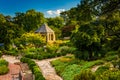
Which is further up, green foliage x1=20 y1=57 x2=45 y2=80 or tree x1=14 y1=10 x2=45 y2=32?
tree x1=14 y1=10 x2=45 y2=32

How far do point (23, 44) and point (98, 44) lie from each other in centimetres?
2500

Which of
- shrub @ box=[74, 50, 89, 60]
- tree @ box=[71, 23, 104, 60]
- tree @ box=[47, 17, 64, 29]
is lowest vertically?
shrub @ box=[74, 50, 89, 60]

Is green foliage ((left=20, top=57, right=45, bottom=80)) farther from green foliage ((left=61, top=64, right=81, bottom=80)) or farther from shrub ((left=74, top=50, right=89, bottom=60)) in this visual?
shrub ((left=74, top=50, right=89, bottom=60))

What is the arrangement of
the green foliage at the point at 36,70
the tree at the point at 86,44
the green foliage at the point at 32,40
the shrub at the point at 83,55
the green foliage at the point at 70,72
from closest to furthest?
the green foliage at the point at 36,70 → the green foliage at the point at 70,72 → the tree at the point at 86,44 → the shrub at the point at 83,55 → the green foliage at the point at 32,40

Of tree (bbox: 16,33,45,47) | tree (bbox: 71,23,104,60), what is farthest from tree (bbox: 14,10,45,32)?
tree (bbox: 71,23,104,60)

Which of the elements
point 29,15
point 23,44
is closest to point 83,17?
point 23,44

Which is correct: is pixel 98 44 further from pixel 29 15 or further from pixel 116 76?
pixel 29 15

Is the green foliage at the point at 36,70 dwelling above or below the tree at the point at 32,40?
below

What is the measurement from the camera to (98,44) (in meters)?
32.4

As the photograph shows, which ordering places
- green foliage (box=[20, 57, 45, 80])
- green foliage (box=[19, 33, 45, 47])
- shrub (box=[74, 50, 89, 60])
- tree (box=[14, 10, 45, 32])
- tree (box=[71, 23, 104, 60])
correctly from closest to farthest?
1. green foliage (box=[20, 57, 45, 80])
2. tree (box=[71, 23, 104, 60])
3. shrub (box=[74, 50, 89, 60])
4. green foliage (box=[19, 33, 45, 47])
5. tree (box=[14, 10, 45, 32])

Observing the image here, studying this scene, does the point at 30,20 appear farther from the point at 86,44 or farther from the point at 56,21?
the point at 86,44

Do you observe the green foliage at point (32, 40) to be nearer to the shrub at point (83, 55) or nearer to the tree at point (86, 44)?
the tree at point (86, 44)

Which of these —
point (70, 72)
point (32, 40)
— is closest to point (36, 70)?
point (70, 72)

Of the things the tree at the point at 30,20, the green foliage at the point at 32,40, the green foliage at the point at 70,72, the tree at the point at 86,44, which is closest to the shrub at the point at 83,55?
the tree at the point at 86,44
